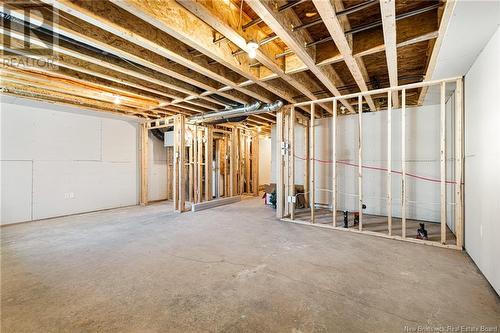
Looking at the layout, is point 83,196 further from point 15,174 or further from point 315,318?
point 315,318

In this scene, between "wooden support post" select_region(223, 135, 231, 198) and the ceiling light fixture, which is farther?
"wooden support post" select_region(223, 135, 231, 198)

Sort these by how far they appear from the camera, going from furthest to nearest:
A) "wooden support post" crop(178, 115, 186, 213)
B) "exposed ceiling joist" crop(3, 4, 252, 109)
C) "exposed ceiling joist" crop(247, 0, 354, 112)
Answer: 1. "wooden support post" crop(178, 115, 186, 213)
2. "exposed ceiling joist" crop(3, 4, 252, 109)
3. "exposed ceiling joist" crop(247, 0, 354, 112)

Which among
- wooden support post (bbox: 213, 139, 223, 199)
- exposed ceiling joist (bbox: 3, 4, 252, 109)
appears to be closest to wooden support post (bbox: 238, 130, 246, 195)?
wooden support post (bbox: 213, 139, 223, 199)

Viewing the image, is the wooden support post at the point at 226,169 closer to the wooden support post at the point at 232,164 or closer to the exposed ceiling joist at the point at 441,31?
the wooden support post at the point at 232,164

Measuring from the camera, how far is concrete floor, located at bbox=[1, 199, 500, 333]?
59.7 inches

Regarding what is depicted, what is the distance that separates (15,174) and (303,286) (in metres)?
5.50

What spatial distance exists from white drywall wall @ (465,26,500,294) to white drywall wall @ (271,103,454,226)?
106 cm

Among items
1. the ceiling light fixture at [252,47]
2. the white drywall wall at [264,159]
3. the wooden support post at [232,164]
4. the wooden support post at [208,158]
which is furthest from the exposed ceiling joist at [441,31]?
the white drywall wall at [264,159]

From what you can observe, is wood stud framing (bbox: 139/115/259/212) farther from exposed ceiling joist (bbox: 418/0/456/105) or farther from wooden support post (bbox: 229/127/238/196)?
exposed ceiling joist (bbox: 418/0/456/105)

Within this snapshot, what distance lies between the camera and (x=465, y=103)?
107 inches

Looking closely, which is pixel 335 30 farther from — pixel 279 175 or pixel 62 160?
pixel 62 160

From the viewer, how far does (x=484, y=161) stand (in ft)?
7.02

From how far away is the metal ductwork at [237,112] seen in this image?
168 inches

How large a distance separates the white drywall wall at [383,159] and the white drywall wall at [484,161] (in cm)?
106
